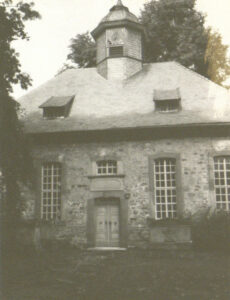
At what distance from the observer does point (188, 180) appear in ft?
46.9

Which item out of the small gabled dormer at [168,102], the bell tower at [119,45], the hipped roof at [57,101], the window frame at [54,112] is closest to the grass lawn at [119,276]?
the small gabled dormer at [168,102]

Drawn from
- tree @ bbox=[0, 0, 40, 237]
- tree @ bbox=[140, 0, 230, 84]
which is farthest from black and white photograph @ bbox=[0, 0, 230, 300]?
tree @ bbox=[140, 0, 230, 84]

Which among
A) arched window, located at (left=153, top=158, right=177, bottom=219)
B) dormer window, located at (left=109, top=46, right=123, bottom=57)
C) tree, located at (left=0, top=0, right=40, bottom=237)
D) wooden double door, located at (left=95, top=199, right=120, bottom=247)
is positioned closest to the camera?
tree, located at (left=0, top=0, right=40, bottom=237)

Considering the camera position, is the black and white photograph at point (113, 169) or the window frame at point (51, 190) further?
the window frame at point (51, 190)

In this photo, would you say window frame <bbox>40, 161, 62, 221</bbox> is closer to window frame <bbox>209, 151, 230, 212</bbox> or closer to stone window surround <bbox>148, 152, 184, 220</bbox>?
stone window surround <bbox>148, 152, 184, 220</bbox>

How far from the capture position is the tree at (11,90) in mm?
10203

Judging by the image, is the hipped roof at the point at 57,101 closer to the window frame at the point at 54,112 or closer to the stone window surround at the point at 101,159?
the window frame at the point at 54,112

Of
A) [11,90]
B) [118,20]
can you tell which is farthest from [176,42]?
[11,90]

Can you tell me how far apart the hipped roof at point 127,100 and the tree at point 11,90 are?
10.8 feet

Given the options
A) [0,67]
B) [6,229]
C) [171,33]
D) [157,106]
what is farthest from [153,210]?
[171,33]

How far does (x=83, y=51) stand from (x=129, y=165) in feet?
40.1

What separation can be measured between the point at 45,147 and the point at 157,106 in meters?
5.11

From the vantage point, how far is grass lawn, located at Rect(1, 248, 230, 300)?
6922 millimetres

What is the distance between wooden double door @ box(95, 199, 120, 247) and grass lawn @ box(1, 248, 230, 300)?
1.86 metres
